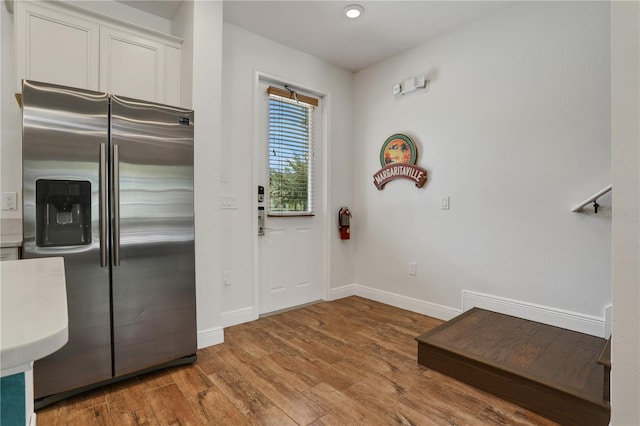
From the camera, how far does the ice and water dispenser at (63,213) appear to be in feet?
5.72

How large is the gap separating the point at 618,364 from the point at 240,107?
3.08 meters

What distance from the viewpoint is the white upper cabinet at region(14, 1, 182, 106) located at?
6.74 ft

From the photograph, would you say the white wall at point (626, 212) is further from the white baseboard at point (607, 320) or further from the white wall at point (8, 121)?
the white wall at point (8, 121)

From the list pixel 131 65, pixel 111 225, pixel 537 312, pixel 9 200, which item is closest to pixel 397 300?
pixel 537 312

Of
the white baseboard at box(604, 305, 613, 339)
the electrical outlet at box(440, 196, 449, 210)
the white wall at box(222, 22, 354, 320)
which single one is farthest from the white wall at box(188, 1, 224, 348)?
the white baseboard at box(604, 305, 613, 339)

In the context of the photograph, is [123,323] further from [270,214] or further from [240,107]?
[240,107]

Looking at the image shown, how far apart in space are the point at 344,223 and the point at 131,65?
2.54 meters

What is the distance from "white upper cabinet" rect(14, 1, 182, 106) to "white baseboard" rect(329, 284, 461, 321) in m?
2.68

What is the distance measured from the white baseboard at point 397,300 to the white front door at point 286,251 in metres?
0.32

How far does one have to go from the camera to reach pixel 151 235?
2.06 meters

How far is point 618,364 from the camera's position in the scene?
1.25m

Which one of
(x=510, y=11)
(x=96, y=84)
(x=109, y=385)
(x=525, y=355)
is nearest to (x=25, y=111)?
(x=96, y=84)

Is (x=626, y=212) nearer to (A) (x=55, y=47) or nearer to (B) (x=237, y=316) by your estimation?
(B) (x=237, y=316)

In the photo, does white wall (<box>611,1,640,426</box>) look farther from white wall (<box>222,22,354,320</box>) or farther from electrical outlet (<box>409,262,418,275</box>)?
white wall (<box>222,22,354,320</box>)
